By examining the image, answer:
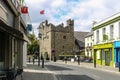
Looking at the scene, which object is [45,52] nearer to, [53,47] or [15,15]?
[53,47]

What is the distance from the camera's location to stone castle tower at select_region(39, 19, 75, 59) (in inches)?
3757

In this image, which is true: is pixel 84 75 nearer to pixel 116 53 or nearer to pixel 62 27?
pixel 116 53

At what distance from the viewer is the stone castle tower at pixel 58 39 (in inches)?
3757

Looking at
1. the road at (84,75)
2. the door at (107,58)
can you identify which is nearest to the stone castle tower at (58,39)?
the door at (107,58)

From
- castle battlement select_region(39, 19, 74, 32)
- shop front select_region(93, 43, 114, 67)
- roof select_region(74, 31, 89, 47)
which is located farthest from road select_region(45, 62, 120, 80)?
roof select_region(74, 31, 89, 47)

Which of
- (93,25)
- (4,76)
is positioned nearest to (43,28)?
(93,25)

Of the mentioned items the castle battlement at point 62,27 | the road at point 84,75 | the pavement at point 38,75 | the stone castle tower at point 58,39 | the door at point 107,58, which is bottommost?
the road at point 84,75

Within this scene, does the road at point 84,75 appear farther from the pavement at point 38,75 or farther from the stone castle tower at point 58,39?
the stone castle tower at point 58,39

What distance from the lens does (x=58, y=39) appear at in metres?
96.2

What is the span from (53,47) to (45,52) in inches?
268

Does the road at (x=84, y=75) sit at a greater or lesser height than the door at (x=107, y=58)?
lesser

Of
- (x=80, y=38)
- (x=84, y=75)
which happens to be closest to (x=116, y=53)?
(x=84, y=75)

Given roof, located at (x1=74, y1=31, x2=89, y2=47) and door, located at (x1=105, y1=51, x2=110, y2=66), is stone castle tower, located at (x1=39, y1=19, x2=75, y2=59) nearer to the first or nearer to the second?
roof, located at (x1=74, y1=31, x2=89, y2=47)

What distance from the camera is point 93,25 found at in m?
55.6
